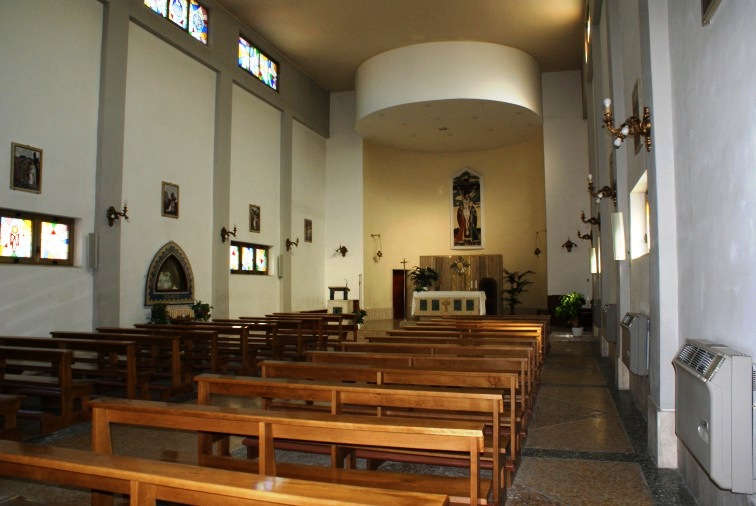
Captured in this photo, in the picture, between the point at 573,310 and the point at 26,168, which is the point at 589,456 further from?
the point at 573,310

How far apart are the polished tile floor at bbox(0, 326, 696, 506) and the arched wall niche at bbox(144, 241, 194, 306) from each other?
571 centimetres

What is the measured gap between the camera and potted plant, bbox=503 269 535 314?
17.4 metres

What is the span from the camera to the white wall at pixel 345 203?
1772 centimetres

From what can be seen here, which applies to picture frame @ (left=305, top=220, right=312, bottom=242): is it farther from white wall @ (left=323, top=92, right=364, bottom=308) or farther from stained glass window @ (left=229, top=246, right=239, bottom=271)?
stained glass window @ (left=229, top=246, right=239, bottom=271)

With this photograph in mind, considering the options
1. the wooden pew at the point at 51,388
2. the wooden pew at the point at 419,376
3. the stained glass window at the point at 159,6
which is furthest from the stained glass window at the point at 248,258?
the wooden pew at the point at 419,376

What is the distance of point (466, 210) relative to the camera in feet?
63.3

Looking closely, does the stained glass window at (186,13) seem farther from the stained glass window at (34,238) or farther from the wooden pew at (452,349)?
the wooden pew at (452,349)

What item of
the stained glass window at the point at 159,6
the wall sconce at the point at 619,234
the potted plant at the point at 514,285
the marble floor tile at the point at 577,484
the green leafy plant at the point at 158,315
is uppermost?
the stained glass window at the point at 159,6

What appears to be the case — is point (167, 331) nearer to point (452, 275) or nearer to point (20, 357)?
point (20, 357)

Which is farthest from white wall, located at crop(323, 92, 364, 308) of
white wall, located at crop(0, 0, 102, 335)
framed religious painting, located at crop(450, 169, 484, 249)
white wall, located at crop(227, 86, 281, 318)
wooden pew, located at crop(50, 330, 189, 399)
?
wooden pew, located at crop(50, 330, 189, 399)

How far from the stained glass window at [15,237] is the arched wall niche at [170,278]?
2396 millimetres

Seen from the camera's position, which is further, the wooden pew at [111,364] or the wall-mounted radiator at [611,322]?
the wall-mounted radiator at [611,322]

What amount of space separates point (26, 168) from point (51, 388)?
13.4 feet

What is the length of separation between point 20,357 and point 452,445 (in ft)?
15.0
